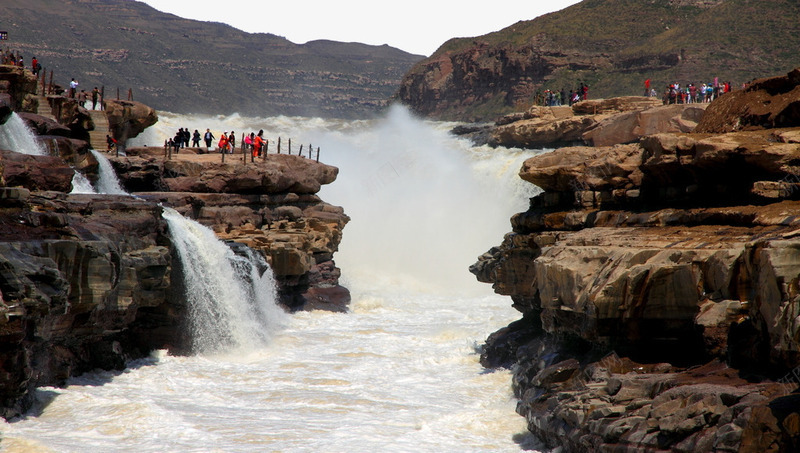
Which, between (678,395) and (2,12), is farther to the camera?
(2,12)

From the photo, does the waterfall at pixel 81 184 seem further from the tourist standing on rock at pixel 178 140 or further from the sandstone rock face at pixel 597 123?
the sandstone rock face at pixel 597 123

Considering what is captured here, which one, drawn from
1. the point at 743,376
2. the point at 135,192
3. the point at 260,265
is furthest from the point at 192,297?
the point at 743,376

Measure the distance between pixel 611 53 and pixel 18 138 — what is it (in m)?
76.3

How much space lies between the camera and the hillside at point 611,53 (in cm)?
8231

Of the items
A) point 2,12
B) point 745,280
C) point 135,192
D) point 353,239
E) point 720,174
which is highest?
point 2,12

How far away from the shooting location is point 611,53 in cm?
9269

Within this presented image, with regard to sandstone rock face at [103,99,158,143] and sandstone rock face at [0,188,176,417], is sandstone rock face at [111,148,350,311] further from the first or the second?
sandstone rock face at [0,188,176,417]

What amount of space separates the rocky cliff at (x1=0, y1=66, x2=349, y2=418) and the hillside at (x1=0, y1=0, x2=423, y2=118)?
80.8 metres

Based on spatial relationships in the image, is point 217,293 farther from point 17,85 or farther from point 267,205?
point 17,85

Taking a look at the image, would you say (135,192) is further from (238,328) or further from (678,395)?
(678,395)

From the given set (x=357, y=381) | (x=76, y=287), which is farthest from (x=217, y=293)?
(x=76, y=287)

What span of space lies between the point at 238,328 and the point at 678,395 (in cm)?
1695

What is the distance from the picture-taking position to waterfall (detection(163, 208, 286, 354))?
81.1ft

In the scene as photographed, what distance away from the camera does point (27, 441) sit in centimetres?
1399
